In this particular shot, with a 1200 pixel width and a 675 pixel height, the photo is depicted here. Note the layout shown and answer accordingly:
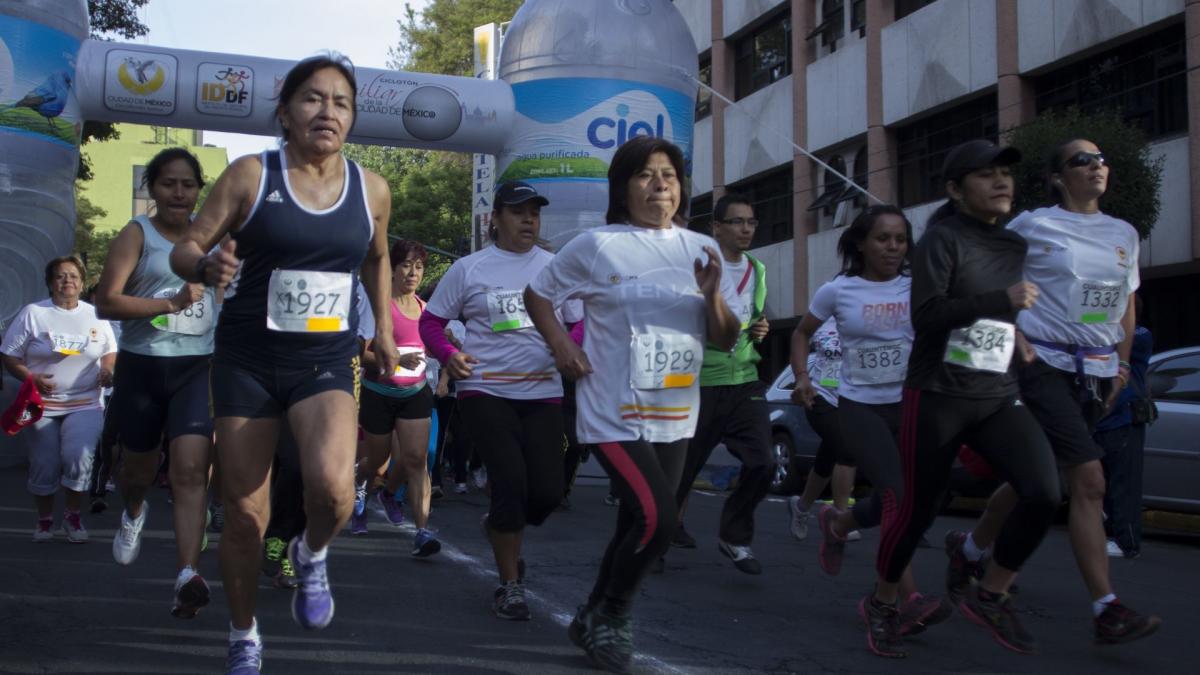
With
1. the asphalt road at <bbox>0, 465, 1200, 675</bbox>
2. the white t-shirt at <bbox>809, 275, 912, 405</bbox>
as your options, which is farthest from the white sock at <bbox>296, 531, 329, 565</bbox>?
the white t-shirt at <bbox>809, 275, 912, 405</bbox>

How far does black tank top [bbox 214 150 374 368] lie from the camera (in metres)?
4.37

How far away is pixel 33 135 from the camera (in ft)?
46.5

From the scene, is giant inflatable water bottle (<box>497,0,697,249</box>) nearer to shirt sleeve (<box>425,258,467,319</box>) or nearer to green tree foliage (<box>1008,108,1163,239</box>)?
green tree foliage (<box>1008,108,1163,239</box>)

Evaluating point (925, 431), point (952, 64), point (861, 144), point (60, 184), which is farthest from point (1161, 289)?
point (925, 431)

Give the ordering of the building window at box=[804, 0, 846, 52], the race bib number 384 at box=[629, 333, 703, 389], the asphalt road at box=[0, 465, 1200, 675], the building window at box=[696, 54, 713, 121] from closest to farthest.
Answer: the race bib number 384 at box=[629, 333, 703, 389]
the asphalt road at box=[0, 465, 1200, 675]
the building window at box=[804, 0, 846, 52]
the building window at box=[696, 54, 713, 121]

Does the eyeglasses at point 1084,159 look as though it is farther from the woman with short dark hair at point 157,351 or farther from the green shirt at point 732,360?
the woman with short dark hair at point 157,351

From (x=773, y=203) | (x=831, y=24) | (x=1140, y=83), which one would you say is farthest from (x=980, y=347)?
(x=773, y=203)

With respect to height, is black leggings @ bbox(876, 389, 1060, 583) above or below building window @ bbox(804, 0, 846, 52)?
below

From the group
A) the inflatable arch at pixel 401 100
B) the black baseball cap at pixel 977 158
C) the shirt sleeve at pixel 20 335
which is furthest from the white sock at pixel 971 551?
the inflatable arch at pixel 401 100

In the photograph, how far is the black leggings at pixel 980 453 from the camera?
16.7 ft

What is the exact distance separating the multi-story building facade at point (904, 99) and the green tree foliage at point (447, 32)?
11354 millimetres

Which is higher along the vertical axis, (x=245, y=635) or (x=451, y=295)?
(x=451, y=295)

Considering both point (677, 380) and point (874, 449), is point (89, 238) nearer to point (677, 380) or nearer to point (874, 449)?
point (874, 449)

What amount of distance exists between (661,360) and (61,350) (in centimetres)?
526
